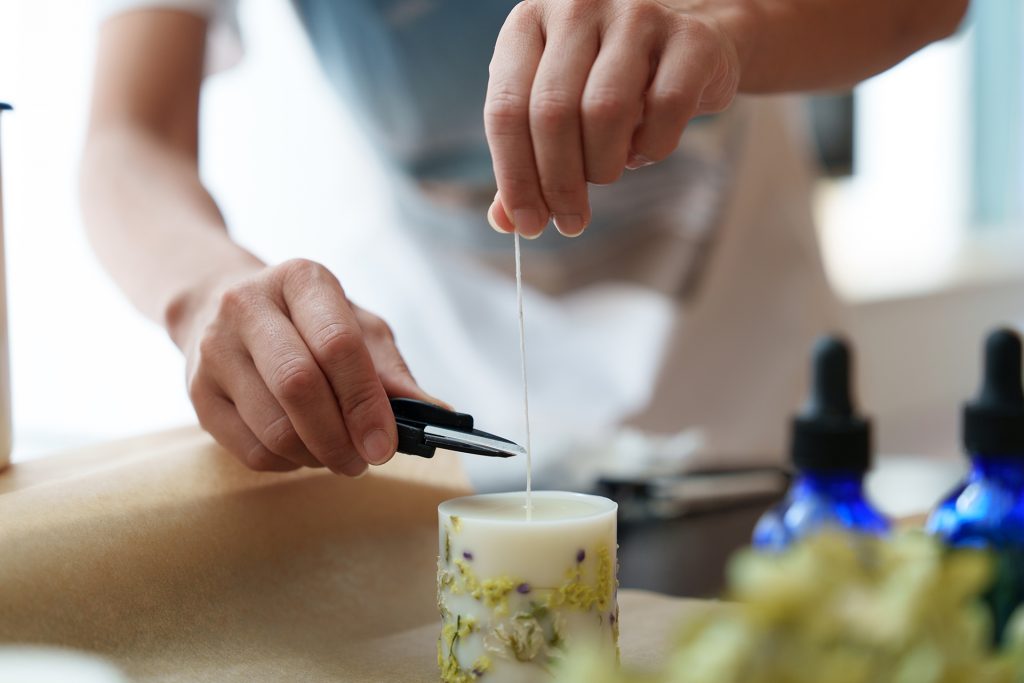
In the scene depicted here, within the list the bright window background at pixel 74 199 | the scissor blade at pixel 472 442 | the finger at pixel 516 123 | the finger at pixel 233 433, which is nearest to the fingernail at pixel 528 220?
the finger at pixel 516 123

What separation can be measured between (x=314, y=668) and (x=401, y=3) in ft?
2.56

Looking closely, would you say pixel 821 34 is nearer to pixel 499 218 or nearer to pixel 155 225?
pixel 499 218

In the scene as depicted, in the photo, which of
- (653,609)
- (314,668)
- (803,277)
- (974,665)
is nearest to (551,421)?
(803,277)

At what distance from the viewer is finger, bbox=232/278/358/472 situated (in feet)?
1.78

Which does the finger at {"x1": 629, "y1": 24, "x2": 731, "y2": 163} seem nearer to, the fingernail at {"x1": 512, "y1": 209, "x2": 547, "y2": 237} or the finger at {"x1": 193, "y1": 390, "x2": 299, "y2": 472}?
the fingernail at {"x1": 512, "y1": 209, "x2": 547, "y2": 237}

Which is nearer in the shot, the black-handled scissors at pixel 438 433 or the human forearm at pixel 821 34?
the black-handled scissors at pixel 438 433

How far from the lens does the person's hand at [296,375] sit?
544mm

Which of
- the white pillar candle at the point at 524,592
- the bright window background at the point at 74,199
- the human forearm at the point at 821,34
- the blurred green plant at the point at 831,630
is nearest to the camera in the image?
the blurred green plant at the point at 831,630

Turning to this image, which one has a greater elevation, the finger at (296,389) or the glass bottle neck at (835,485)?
the finger at (296,389)

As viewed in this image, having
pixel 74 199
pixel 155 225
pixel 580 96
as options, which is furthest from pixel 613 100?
pixel 74 199

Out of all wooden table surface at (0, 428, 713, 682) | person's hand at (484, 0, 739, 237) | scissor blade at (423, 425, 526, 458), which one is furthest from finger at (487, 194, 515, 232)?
wooden table surface at (0, 428, 713, 682)

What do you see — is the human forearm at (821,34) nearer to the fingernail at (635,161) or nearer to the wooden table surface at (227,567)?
the fingernail at (635,161)

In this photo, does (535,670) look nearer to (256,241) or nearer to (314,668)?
(314,668)

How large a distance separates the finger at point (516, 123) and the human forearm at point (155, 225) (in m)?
0.26
